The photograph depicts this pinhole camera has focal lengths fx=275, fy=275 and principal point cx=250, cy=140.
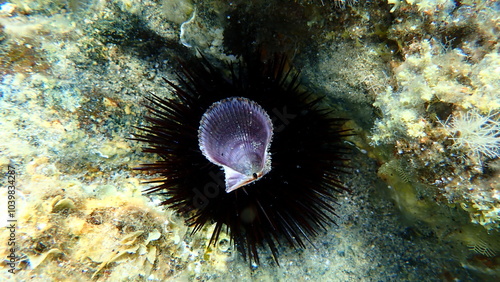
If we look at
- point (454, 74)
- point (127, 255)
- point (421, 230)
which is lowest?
point (127, 255)

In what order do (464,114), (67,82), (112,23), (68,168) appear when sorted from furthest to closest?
(112,23)
(67,82)
(68,168)
(464,114)

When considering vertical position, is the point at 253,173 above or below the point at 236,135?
below

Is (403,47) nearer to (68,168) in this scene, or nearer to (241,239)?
(241,239)

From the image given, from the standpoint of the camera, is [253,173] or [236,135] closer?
[253,173]


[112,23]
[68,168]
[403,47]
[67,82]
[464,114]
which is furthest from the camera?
[112,23]

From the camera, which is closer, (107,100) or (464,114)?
(464,114)

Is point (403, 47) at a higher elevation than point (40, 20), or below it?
higher

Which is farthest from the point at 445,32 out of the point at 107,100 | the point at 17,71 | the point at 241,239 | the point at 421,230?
the point at 17,71
